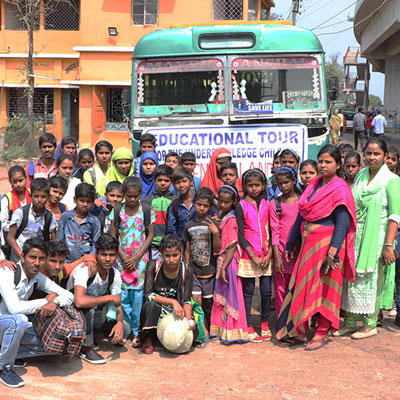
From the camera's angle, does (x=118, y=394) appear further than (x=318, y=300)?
No

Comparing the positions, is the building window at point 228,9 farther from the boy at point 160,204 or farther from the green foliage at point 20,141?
the boy at point 160,204

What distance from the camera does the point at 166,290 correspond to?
4.50 m

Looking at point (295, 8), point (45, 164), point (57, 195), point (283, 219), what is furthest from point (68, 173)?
point (295, 8)

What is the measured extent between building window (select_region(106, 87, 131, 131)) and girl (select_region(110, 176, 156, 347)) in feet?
51.6

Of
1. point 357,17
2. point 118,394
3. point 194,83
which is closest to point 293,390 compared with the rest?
point 118,394

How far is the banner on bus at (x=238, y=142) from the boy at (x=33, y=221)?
237cm

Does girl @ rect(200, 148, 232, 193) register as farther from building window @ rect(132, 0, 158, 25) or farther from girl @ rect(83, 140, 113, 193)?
building window @ rect(132, 0, 158, 25)

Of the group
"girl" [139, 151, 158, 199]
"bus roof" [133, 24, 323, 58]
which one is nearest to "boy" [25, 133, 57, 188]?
"girl" [139, 151, 158, 199]

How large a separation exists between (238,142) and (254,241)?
231 centimetres

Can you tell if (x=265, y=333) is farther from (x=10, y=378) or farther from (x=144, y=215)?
(x=10, y=378)

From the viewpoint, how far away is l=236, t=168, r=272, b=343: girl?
4.64m

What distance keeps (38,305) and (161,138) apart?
323 centimetres

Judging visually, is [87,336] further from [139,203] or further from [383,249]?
[383,249]

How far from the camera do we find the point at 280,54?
275 inches
